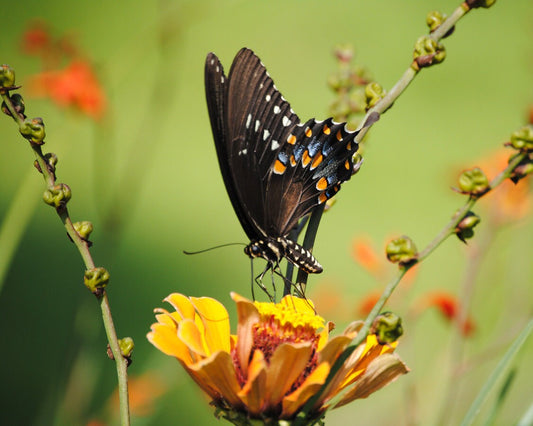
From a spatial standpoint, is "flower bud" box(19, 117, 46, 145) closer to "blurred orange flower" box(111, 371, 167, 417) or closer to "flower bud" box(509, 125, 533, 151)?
"flower bud" box(509, 125, 533, 151)

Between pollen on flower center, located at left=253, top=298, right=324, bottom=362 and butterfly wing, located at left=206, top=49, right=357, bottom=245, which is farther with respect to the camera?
butterfly wing, located at left=206, top=49, right=357, bottom=245

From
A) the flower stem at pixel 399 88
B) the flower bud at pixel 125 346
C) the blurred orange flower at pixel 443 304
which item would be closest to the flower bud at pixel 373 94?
the flower stem at pixel 399 88

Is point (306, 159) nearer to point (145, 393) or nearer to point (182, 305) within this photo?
point (182, 305)

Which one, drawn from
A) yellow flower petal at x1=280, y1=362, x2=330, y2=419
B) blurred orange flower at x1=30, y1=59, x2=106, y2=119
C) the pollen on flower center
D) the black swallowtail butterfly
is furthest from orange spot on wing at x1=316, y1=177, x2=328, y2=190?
blurred orange flower at x1=30, y1=59, x2=106, y2=119

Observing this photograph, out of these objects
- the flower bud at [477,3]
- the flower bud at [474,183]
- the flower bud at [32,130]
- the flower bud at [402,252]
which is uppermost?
the flower bud at [32,130]

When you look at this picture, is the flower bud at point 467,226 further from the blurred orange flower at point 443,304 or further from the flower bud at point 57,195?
the blurred orange flower at point 443,304

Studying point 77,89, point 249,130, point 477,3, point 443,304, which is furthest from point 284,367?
point 77,89
